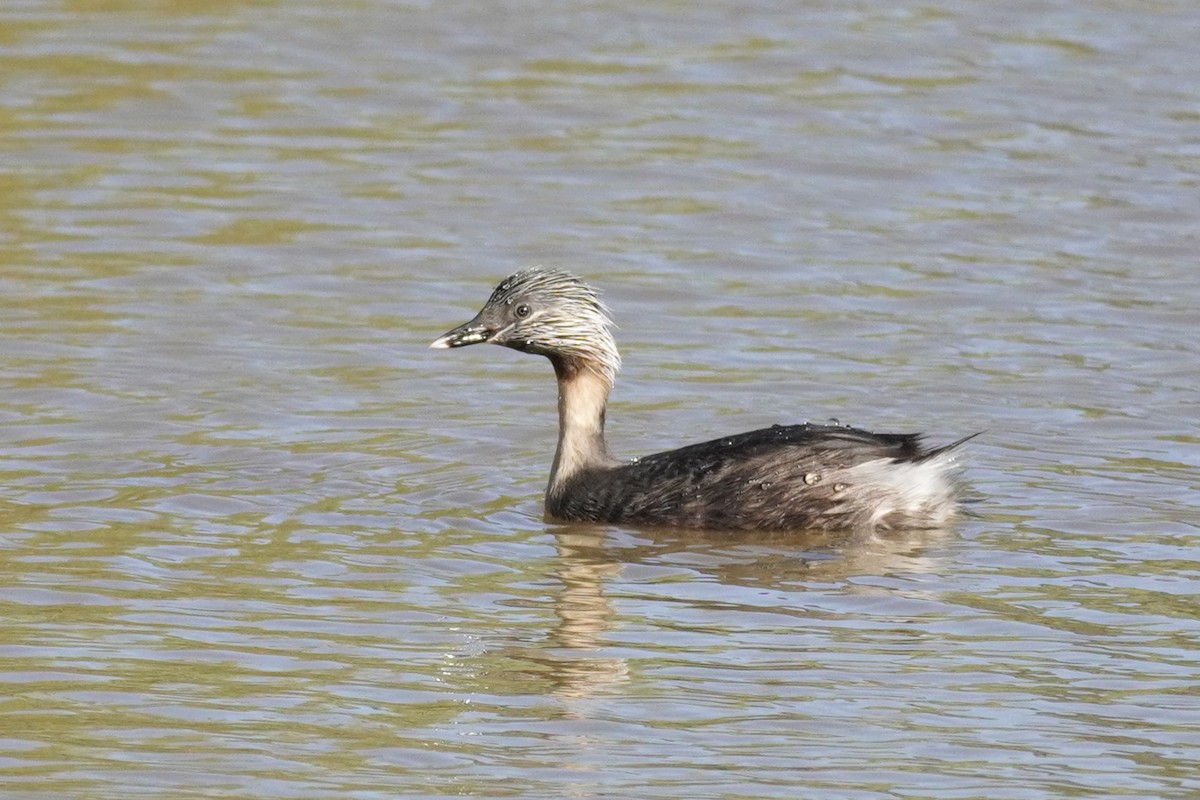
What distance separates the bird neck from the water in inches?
12.3

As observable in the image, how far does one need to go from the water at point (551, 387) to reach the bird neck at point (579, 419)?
313 mm

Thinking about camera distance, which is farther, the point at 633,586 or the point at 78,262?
the point at 78,262

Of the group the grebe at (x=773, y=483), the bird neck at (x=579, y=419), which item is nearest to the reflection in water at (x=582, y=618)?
the grebe at (x=773, y=483)

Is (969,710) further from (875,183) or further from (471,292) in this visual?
(875,183)

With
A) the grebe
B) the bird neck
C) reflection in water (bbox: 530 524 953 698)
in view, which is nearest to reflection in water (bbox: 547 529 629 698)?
reflection in water (bbox: 530 524 953 698)

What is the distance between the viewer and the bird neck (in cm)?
1048

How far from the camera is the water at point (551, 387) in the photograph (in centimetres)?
726

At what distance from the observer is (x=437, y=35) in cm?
1889

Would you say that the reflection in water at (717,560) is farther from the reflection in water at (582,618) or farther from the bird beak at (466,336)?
the bird beak at (466,336)

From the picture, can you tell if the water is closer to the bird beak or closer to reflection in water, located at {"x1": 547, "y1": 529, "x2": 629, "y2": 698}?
reflection in water, located at {"x1": 547, "y1": 529, "x2": 629, "y2": 698}

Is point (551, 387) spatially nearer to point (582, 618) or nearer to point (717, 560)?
point (717, 560)

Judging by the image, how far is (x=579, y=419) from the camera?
10.7 metres

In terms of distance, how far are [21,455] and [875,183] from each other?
6.79 meters

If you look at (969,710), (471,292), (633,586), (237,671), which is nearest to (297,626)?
(237,671)
